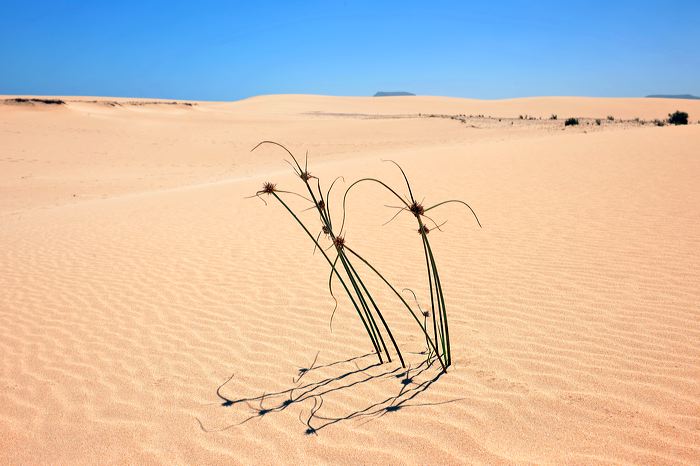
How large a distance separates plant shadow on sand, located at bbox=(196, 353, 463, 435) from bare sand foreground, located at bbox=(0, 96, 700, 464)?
0.06ft

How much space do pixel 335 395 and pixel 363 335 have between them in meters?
1.05

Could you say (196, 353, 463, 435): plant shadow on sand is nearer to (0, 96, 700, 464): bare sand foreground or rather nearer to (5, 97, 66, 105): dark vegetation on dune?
(0, 96, 700, 464): bare sand foreground

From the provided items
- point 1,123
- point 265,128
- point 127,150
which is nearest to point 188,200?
point 127,150

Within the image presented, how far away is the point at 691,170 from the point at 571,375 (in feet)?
29.3

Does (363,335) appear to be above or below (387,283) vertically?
below

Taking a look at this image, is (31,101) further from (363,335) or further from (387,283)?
(387,283)

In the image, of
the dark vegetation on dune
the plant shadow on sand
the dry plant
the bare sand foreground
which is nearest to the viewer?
the dry plant

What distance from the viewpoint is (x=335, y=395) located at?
335 centimetres

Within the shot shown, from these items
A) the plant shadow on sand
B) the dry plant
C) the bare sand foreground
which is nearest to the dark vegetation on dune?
the bare sand foreground

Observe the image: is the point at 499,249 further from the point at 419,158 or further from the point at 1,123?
the point at 1,123

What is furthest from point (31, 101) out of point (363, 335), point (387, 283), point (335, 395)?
point (387, 283)

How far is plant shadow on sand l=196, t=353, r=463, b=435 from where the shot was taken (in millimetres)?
3092

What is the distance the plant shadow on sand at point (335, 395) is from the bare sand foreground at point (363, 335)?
2cm

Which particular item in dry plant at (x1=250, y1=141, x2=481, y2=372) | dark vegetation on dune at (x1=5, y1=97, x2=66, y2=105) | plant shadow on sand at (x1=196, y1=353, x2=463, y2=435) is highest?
dark vegetation on dune at (x1=5, y1=97, x2=66, y2=105)
